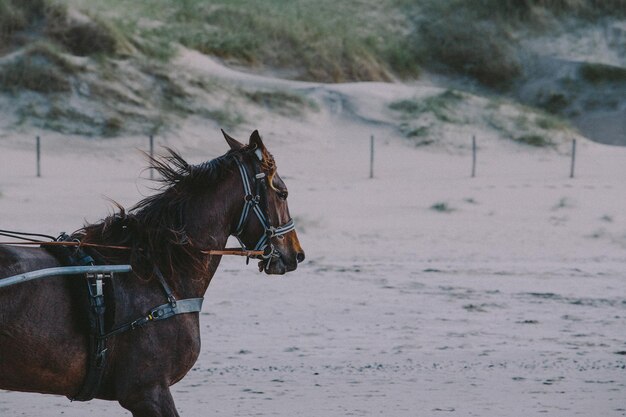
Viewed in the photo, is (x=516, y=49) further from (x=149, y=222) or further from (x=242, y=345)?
(x=149, y=222)

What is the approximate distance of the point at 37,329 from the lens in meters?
5.12

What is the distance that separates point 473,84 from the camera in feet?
109

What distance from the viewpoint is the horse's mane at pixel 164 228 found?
5.56m

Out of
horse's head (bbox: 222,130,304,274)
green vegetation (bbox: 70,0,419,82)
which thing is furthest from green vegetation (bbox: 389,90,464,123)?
horse's head (bbox: 222,130,304,274)

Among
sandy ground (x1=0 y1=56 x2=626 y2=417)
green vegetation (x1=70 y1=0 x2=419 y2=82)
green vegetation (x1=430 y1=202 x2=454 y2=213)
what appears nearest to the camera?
sandy ground (x1=0 y1=56 x2=626 y2=417)

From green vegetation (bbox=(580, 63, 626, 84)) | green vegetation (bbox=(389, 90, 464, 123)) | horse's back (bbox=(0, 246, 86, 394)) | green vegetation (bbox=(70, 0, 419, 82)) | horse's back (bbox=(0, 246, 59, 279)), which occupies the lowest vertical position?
horse's back (bbox=(0, 246, 86, 394))

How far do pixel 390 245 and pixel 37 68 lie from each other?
37.0 feet

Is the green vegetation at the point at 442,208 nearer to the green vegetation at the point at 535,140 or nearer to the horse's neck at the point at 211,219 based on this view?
the green vegetation at the point at 535,140

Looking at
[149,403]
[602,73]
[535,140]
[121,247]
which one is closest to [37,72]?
[535,140]

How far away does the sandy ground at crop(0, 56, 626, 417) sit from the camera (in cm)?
845

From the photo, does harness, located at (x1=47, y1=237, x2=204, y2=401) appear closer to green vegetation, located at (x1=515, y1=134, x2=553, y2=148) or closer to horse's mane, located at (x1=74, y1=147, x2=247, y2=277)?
horse's mane, located at (x1=74, y1=147, x2=247, y2=277)

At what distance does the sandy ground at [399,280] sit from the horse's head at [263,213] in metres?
2.27

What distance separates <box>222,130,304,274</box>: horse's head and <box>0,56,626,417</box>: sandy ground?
2.27 meters

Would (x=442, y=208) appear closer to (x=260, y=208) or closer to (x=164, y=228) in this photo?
(x=260, y=208)
